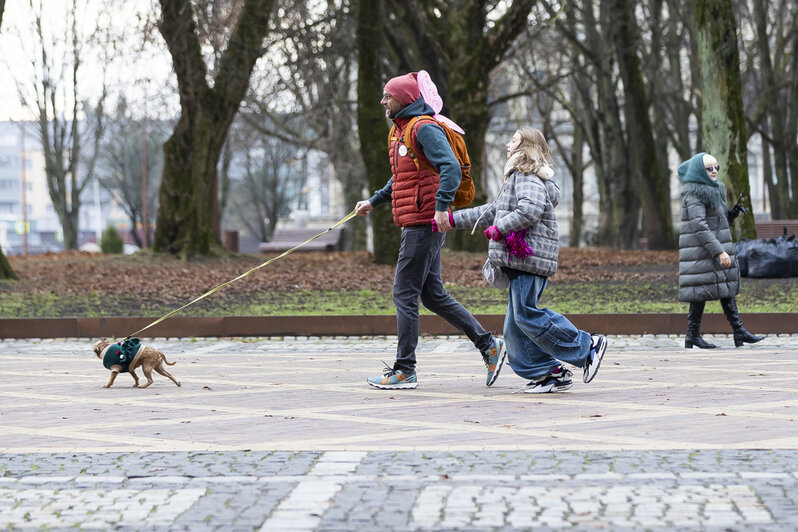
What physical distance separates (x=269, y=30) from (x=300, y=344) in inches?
458

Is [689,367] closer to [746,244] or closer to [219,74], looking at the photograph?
[746,244]

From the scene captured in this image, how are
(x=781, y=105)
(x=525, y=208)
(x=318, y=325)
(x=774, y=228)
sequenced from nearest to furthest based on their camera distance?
(x=525, y=208)
(x=318, y=325)
(x=774, y=228)
(x=781, y=105)

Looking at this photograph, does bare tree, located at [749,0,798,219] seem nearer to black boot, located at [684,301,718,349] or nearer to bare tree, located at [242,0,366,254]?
bare tree, located at [242,0,366,254]

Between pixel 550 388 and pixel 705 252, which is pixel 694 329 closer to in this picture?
pixel 705 252

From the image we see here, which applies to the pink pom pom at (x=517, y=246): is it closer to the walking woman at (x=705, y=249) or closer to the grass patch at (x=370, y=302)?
the walking woman at (x=705, y=249)

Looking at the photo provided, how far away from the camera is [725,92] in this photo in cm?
1869

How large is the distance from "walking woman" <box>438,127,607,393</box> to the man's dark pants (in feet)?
0.92

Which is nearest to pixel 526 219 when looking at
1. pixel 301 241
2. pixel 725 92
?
pixel 725 92

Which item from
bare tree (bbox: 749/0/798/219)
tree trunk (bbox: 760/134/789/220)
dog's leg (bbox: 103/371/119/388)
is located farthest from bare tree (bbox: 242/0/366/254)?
dog's leg (bbox: 103/371/119/388)

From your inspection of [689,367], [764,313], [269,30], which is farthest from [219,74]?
[689,367]

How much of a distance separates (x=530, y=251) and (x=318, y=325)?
18.2 ft

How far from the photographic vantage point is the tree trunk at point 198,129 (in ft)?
71.6

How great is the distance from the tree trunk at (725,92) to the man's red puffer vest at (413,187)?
11.7 m

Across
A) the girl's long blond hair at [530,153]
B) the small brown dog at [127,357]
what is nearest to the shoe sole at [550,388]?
the girl's long blond hair at [530,153]
